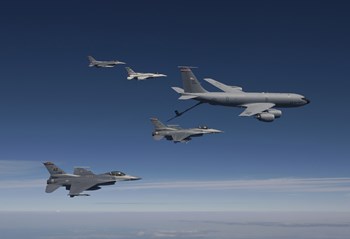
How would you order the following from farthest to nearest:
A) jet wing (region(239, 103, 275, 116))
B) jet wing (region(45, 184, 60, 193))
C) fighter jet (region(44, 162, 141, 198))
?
jet wing (region(45, 184, 60, 193)) < fighter jet (region(44, 162, 141, 198)) < jet wing (region(239, 103, 275, 116))

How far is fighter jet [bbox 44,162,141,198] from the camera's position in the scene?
349ft

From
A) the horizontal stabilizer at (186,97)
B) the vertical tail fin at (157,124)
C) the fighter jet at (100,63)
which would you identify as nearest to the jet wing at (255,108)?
the horizontal stabilizer at (186,97)

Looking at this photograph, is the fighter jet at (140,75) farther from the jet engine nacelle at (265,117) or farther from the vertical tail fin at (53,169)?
the jet engine nacelle at (265,117)

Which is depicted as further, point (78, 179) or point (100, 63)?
point (100, 63)

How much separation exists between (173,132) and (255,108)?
1032 inches

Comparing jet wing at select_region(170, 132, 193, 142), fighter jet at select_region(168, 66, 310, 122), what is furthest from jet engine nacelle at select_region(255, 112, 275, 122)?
jet wing at select_region(170, 132, 193, 142)

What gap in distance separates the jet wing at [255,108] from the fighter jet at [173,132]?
18.9 meters

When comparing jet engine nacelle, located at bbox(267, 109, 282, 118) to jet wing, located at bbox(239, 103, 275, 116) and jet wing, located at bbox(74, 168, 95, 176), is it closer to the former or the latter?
jet wing, located at bbox(239, 103, 275, 116)

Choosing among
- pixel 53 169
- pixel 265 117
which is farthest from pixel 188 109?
pixel 53 169

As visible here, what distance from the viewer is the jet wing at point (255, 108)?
10486cm

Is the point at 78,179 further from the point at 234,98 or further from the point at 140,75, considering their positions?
the point at 234,98

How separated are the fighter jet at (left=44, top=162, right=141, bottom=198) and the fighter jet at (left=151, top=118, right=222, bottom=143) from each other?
57.6ft

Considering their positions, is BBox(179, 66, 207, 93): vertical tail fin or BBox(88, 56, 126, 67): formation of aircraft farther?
BBox(88, 56, 126, 67): formation of aircraft

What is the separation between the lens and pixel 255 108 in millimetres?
110625
